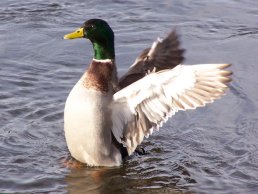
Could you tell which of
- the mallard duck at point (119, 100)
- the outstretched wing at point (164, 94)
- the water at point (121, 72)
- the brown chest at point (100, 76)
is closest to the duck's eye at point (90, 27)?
the mallard duck at point (119, 100)

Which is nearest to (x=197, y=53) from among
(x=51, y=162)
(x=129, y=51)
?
(x=129, y=51)

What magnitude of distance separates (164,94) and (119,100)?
448 mm

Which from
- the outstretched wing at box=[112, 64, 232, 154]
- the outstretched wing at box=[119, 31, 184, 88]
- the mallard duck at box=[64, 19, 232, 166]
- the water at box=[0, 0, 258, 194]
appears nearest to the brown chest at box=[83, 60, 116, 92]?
the mallard duck at box=[64, 19, 232, 166]

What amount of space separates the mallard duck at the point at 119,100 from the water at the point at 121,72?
0.22 meters

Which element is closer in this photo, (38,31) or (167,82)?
(167,82)

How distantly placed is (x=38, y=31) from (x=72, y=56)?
93 centimetres

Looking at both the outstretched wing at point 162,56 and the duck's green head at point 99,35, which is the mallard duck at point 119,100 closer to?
the duck's green head at point 99,35

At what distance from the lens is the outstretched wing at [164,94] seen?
252 inches

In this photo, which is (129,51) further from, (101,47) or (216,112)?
(101,47)

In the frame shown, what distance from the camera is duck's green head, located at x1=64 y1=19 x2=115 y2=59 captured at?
716 cm

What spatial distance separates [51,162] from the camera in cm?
720

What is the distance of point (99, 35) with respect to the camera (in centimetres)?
717

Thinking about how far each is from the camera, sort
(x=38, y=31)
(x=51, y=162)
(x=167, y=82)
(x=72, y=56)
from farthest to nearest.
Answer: (x=38, y=31) → (x=72, y=56) → (x=51, y=162) → (x=167, y=82)

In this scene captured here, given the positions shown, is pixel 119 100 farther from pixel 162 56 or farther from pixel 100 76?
pixel 162 56
